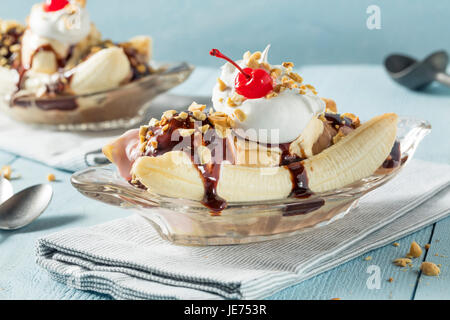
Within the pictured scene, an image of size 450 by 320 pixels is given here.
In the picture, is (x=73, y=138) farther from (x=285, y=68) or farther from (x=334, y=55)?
(x=334, y=55)

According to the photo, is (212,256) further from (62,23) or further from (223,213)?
(62,23)

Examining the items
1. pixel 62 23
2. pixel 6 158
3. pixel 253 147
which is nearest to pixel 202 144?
pixel 253 147

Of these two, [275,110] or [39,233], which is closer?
[275,110]

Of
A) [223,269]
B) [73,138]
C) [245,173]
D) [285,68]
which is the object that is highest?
[285,68]

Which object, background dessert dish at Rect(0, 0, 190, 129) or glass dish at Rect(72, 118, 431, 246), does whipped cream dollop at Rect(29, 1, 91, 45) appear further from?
glass dish at Rect(72, 118, 431, 246)

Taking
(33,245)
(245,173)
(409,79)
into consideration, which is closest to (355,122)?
(245,173)

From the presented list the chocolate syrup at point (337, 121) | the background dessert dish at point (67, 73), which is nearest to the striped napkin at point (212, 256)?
the chocolate syrup at point (337, 121)

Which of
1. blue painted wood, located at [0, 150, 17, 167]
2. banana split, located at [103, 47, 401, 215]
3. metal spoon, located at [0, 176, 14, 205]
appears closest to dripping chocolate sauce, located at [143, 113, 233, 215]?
banana split, located at [103, 47, 401, 215]

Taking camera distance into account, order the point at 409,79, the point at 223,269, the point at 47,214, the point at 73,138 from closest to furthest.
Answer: the point at 223,269
the point at 47,214
the point at 73,138
the point at 409,79

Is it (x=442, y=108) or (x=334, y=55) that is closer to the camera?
(x=442, y=108)
